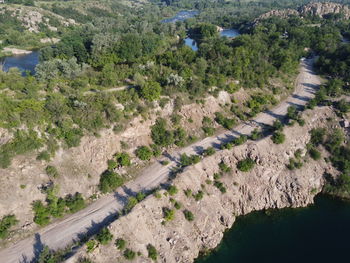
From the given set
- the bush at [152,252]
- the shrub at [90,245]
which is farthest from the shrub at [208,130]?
the shrub at [90,245]

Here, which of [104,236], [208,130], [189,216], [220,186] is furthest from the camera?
[208,130]

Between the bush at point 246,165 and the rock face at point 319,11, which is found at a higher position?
the rock face at point 319,11

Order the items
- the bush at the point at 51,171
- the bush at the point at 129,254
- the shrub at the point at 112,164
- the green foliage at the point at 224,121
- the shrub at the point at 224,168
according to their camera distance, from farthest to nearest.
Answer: the green foliage at the point at 224,121, the shrub at the point at 224,168, the shrub at the point at 112,164, the bush at the point at 51,171, the bush at the point at 129,254

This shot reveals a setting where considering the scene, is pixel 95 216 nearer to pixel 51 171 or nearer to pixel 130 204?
pixel 130 204

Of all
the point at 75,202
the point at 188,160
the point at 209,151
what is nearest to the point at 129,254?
the point at 75,202

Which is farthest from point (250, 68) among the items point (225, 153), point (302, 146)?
point (225, 153)

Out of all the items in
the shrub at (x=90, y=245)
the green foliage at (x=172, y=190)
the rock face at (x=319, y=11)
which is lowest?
the green foliage at (x=172, y=190)

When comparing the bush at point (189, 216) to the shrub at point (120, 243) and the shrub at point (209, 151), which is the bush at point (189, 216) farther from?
the shrub at point (209, 151)
